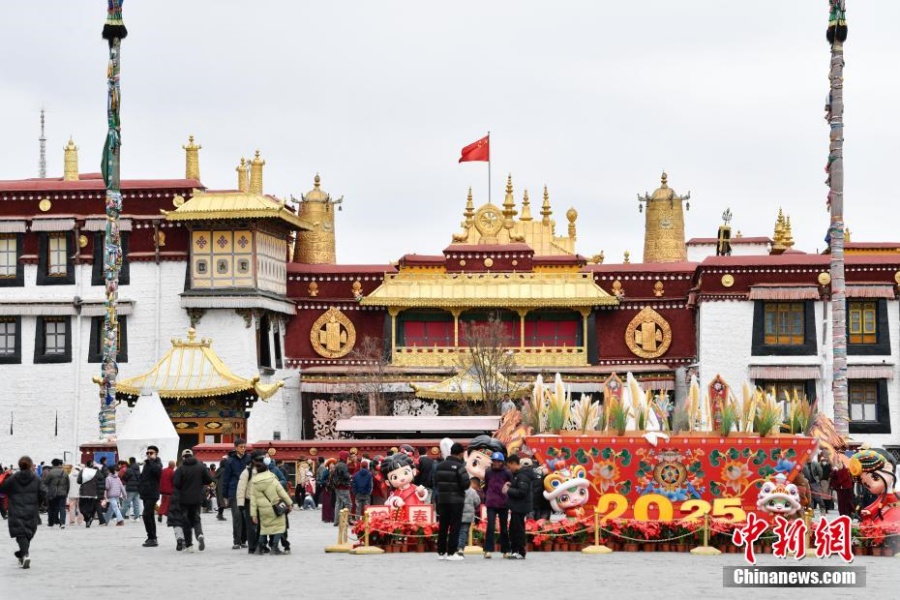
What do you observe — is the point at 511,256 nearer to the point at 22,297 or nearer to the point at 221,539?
the point at 22,297

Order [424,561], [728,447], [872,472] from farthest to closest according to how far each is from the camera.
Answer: [728,447]
[872,472]
[424,561]

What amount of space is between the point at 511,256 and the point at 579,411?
32071 mm

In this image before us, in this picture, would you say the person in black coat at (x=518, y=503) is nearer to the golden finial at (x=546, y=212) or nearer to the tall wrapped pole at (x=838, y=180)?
the tall wrapped pole at (x=838, y=180)

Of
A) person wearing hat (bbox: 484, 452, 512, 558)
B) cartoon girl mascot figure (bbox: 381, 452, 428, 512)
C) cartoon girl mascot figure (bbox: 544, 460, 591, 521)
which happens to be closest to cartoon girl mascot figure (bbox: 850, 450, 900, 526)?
cartoon girl mascot figure (bbox: 544, 460, 591, 521)

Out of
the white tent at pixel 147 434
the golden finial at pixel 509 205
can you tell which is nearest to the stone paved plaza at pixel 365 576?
the white tent at pixel 147 434

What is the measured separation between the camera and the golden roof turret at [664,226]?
6875 cm

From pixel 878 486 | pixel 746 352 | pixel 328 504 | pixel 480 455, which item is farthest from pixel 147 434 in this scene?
pixel 746 352

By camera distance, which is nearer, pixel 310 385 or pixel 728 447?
pixel 728 447

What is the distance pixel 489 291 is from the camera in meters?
62.9

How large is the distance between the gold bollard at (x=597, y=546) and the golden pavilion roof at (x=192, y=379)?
2491cm

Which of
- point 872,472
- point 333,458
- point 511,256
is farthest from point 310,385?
point 872,472

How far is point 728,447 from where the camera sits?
101 ft

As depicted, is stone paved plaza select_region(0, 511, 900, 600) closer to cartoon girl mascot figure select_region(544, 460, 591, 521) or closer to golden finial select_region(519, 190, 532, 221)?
cartoon girl mascot figure select_region(544, 460, 591, 521)

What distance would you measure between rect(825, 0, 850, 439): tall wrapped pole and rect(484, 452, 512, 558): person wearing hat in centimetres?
1834
